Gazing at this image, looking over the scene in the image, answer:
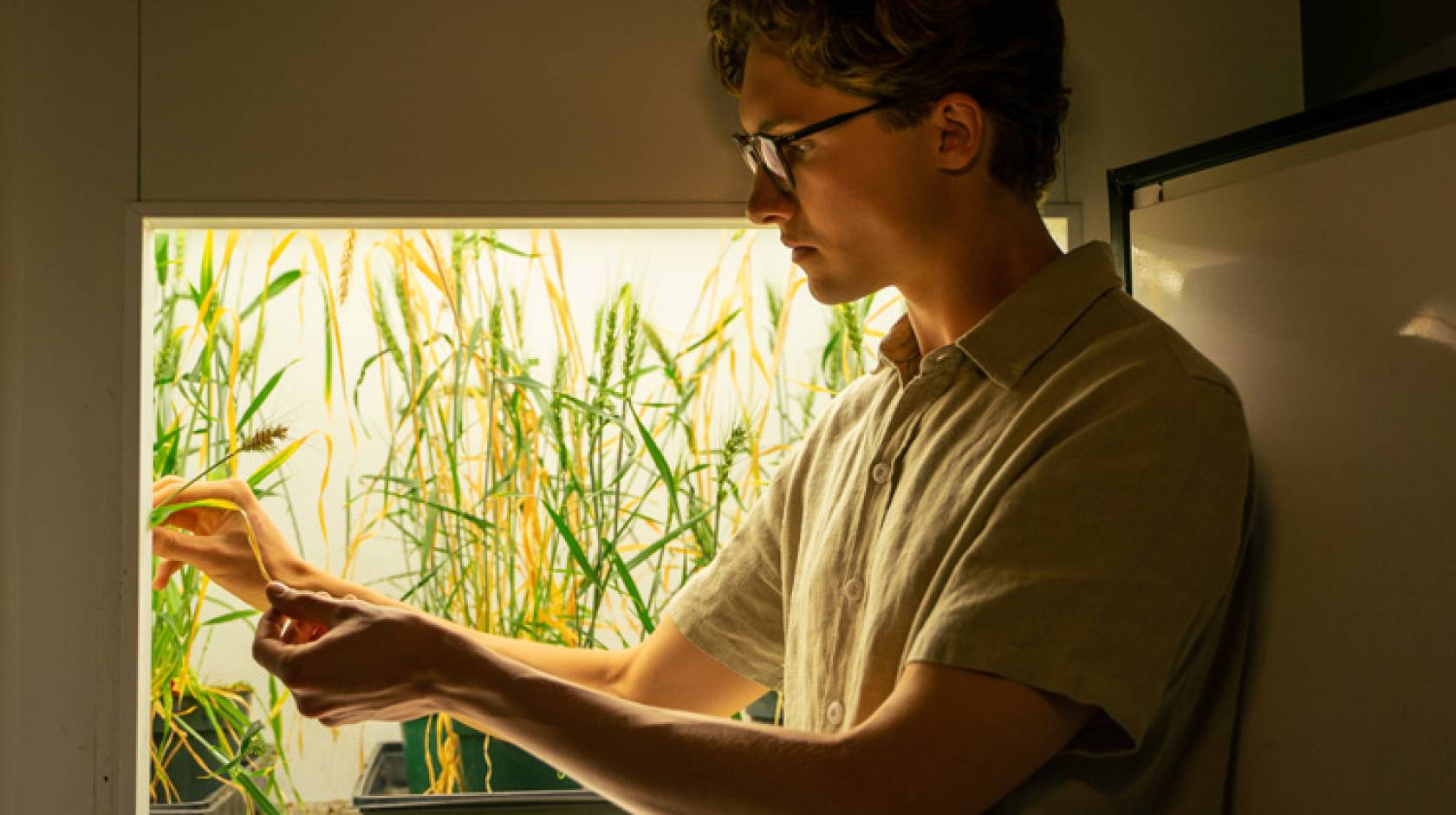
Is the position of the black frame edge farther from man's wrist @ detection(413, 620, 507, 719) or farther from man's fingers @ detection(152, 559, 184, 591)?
man's fingers @ detection(152, 559, 184, 591)

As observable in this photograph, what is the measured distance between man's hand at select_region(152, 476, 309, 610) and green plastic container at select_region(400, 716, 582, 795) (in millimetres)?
328

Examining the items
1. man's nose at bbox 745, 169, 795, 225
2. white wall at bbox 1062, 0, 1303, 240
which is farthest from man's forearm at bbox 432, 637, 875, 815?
white wall at bbox 1062, 0, 1303, 240

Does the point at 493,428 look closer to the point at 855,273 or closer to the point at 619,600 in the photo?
the point at 619,600

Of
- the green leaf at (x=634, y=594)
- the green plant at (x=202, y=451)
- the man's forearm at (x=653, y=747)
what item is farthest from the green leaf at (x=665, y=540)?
the man's forearm at (x=653, y=747)

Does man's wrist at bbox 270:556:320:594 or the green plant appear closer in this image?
man's wrist at bbox 270:556:320:594

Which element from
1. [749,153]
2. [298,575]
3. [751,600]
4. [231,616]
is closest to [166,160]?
[298,575]

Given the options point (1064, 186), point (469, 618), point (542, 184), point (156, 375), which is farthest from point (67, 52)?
point (1064, 186)

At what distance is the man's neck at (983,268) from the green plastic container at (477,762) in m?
0.94

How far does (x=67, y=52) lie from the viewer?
4.73 ft

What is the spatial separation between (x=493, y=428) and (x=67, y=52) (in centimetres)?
68

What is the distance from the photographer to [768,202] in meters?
1.15

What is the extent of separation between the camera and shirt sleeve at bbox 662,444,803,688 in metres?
1.32

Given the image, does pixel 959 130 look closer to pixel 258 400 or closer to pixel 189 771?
pixel 258 400

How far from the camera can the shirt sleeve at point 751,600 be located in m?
1.32
